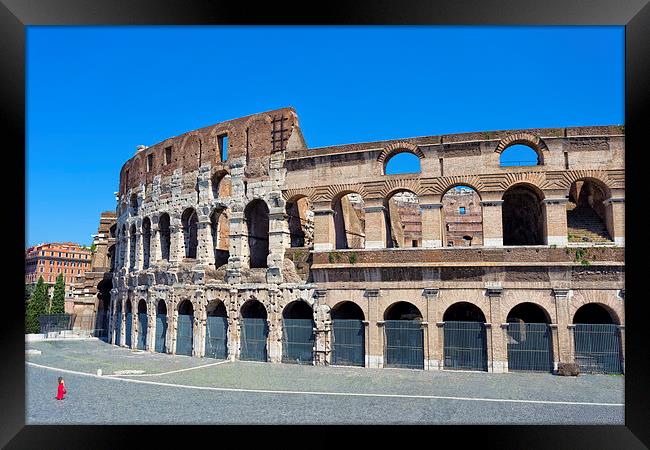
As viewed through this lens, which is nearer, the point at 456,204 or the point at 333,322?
the point at 333,322

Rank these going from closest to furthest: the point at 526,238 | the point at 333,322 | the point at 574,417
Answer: the point at 574,417, the point at 333,322, the point at 526,238

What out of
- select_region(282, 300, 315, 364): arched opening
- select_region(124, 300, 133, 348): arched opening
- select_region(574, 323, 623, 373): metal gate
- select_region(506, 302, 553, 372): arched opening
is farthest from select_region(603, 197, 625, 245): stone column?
select_region(124, 300, 133, 348): arched opening

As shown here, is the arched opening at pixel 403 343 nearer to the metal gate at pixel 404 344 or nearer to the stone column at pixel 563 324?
the metal gate at pixel 404 344

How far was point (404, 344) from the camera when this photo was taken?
1948cm

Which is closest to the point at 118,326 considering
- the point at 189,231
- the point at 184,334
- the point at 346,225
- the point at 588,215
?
the point at 184,334

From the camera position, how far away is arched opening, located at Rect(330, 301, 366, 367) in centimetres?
2008

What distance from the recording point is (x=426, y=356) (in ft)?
62.5

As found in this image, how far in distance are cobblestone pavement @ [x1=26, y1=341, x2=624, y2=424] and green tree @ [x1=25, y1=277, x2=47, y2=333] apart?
26.0 m

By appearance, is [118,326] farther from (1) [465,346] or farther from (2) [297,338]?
(1) [465,346]

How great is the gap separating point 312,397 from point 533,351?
26.7 ft

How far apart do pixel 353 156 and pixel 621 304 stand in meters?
10.6
